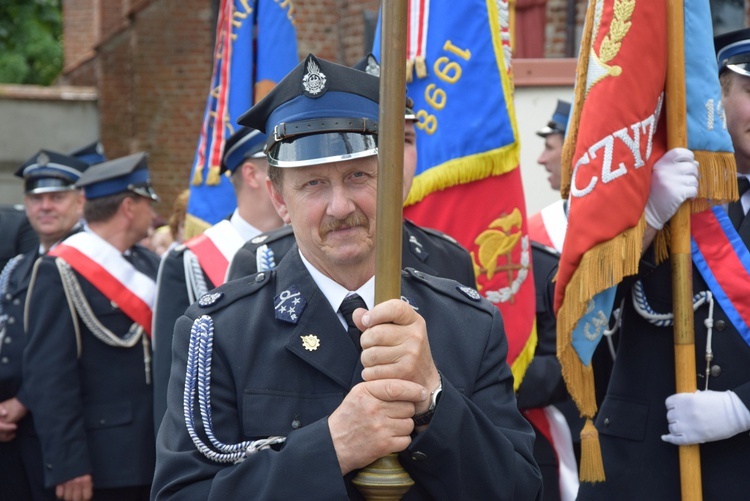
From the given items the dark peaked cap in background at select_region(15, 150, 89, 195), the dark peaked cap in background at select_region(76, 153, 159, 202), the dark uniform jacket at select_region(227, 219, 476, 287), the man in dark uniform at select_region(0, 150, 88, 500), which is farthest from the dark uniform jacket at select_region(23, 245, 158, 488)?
the dark uniform jacket at select_region(227, 219, 476, 287)

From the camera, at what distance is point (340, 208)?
2186 mm

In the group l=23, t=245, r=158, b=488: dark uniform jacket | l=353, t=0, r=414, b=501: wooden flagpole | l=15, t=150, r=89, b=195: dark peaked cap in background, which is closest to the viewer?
l=353, t=0, r=414, b=501: wooden flagpole

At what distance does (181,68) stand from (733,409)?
11.7 meters

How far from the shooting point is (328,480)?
200 centimetres

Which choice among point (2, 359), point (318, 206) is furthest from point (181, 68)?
point (318, 206)

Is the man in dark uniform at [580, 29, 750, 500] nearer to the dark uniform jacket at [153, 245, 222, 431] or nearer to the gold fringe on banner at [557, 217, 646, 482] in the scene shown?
the gold fringe on banner at [557, 217, 646, 482]

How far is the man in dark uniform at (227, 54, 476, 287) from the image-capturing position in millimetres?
3357

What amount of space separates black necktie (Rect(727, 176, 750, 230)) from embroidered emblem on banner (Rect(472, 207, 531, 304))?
84cm

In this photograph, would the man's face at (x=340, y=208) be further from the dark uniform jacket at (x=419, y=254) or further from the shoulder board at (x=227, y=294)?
the dark uniform jacket at (x=419, y=254)

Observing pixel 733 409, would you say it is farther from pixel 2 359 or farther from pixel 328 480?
pixel 2 359

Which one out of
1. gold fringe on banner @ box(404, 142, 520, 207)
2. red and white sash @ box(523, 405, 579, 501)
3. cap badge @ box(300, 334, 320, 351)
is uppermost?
gold fringe on banner @ box(404, 142, 520, 207)

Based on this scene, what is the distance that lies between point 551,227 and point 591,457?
1.90 m

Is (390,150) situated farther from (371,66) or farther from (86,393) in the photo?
(86,393)

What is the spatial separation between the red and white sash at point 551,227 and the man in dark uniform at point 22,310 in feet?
7.96
